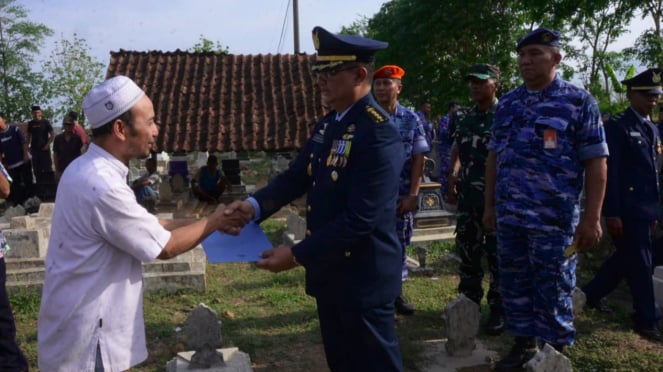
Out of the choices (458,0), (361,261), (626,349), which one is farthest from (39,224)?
(458,0)

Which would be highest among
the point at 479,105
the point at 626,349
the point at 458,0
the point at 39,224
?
the point at 458,0

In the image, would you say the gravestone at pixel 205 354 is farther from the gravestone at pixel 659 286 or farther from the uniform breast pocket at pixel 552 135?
the gravestone at pixel 659 286

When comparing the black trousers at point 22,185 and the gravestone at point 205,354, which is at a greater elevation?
the black trousers at point 22,185

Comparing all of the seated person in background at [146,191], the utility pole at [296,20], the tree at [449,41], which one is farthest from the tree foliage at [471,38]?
the seated person in background at [146,191]

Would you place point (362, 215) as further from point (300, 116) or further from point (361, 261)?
point (300, 116)

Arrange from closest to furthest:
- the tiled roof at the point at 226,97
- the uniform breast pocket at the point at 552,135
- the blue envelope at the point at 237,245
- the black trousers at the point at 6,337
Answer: the blue envelope at the point at 237,245 < the uniform breast pocket at the point at 552,135 < the black trousers at the point at 6,337 < the tiled roof at the point at 226,97

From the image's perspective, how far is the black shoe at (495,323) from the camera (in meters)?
5.05

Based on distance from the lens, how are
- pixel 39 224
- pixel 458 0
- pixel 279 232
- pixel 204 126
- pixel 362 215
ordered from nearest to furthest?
1. pixel 362 215
2. pixel 39 224
3. pixel 279 232
4. pixel 204 126
5. pixel 458 0

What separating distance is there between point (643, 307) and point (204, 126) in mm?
9511

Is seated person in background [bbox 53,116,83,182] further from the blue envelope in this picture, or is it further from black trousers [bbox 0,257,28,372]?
the blue envelope

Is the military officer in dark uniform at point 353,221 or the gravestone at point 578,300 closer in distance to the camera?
the military officer in dark uniform at point 353,221

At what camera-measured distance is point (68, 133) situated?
1275 centimetres

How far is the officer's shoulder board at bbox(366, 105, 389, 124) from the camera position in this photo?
272 centimetres

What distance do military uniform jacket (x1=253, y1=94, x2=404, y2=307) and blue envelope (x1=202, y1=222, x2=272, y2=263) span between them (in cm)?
48
